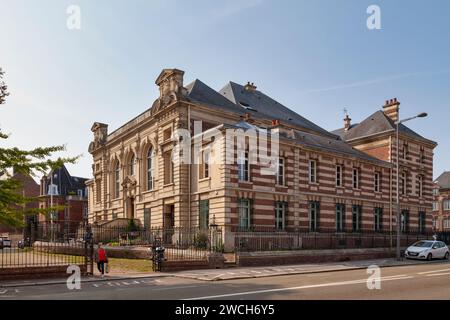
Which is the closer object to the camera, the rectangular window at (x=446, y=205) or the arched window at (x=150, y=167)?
the arched window at (x=150, y=167)

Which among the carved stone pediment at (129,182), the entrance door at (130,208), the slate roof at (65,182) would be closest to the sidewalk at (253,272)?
the carved stone pediment at (129,182)

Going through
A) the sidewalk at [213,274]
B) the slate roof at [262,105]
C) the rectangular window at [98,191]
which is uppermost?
the slate roof at [262,105]

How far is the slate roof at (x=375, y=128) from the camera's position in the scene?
4465cm

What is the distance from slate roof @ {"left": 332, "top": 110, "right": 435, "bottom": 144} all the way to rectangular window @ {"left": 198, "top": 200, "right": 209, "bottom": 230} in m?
21.4

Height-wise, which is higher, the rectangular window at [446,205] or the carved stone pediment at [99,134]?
the carved stone pediment at [99,134]

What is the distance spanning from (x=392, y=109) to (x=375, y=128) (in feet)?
11.5

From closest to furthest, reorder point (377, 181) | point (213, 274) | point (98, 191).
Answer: point (213, 274) < point (377, 181) < point (98, 191)

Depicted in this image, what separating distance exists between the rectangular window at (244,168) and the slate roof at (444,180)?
60.2 meters

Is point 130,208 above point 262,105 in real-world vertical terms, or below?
below

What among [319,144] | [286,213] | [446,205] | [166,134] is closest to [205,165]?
[286,213]

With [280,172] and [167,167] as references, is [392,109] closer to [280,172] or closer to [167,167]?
[280,172]

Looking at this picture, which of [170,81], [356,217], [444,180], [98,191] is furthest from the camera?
[444,180]

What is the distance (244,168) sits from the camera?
30.3 metres

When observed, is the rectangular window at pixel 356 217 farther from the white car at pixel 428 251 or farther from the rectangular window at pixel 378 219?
the white car at pixel 428 251
